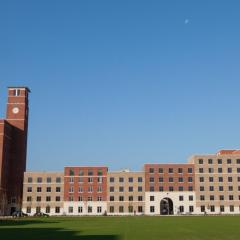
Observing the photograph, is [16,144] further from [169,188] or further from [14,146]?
[169,188]

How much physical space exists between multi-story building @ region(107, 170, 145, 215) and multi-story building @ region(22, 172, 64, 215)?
15.9m

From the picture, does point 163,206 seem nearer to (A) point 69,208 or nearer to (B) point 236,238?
(A) point 69,208

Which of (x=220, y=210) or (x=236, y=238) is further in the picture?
(x=220, y=210)

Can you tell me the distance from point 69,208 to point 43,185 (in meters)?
11.3

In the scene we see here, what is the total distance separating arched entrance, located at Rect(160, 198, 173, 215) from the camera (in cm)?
14838

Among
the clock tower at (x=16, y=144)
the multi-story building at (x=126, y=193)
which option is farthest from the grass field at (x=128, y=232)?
the clock tower at (x=16, y=144)

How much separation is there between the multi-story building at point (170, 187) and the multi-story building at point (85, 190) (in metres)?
14.0

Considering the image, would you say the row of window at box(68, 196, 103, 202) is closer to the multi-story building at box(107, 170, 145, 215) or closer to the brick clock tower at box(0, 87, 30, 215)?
the multi-story building at box(107, 170, 145, 215)

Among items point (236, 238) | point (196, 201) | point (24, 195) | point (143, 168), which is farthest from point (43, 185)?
point (236, 238)

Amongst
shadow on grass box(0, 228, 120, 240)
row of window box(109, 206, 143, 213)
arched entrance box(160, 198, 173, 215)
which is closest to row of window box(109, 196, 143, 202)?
row of window box(109, 206, 143, 213)

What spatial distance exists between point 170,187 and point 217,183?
14.7 metres

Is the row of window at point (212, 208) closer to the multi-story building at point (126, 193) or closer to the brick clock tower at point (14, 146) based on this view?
the multi-story building at point (126, 193)

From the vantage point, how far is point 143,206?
145625 millimetres

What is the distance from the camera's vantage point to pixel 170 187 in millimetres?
146000
